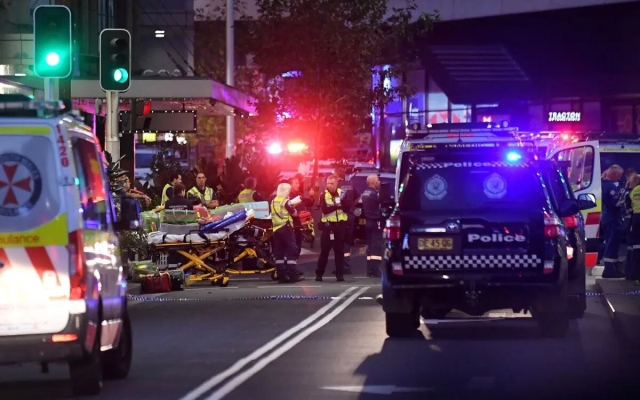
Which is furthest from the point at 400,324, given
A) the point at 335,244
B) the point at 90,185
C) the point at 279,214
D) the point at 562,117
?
the point at 562,117

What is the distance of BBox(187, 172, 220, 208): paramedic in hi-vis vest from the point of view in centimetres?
2852

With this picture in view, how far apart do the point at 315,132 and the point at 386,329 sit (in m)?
27.0

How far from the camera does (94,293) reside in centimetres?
1084

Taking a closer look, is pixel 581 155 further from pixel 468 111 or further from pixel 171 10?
pixel 468 111

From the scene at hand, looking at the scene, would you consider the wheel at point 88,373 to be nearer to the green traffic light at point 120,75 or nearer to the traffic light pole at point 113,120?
the green traffic light at point 120,75

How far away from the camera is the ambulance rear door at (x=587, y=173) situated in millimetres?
25625

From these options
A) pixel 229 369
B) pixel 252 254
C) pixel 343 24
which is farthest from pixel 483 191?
pixel 343 24

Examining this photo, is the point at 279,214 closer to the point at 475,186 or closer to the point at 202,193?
the point at 202,193

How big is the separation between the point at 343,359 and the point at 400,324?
199 centimetres

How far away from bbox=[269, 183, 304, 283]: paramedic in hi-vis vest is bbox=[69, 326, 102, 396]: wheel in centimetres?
1400

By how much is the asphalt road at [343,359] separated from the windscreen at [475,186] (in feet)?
4.44

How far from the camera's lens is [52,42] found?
18188 mm

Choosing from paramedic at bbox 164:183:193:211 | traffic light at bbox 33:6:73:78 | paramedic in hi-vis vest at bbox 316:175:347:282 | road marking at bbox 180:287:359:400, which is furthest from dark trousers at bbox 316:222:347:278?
traffic light at bbox 33:6:73:78

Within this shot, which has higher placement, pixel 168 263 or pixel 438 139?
pixel 438 139
